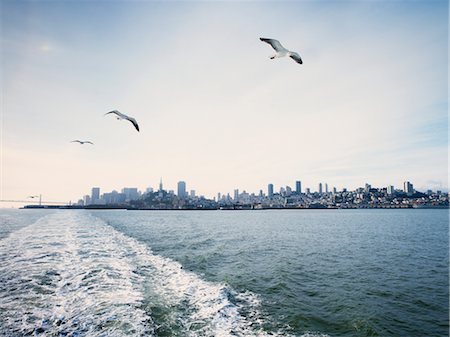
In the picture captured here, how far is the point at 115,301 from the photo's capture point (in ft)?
33.8

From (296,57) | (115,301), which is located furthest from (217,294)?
(296,57)

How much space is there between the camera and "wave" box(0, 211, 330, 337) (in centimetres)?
819

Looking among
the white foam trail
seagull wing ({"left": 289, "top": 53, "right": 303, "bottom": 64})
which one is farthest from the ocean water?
seagull wing ({"left": 289, "top": 53, "right": 303, "bottom": 64})

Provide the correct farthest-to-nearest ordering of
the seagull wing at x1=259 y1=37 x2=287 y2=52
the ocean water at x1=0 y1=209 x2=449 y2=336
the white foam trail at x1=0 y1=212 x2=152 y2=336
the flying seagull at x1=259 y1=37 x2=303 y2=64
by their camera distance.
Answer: the flying seagull at x1=259 y1=37 x2=303 y2=64 → the seagull wing at x1=259 y1=37 x2=287 y2=52 → the ocean water at x1=0 y1=209 x2=449 y2=336 → the white foam trail at x1=0 y1=212 x2=152 y2=336

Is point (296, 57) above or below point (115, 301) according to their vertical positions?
above

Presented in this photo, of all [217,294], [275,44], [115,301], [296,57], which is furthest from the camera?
[217,294]

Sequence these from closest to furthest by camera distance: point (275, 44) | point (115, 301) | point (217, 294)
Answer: point (115, 301)
point (275, 44)
point (217, 294)

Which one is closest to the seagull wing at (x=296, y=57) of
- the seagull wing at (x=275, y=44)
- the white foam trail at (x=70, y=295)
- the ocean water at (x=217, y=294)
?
the seagull wing at (x=275, y=44)

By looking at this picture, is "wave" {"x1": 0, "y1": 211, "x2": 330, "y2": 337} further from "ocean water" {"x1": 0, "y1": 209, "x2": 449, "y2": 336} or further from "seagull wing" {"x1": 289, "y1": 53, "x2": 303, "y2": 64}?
"seagull wing" {"x1": 289, "y1": 53, "x2": 303, "y2": 64}

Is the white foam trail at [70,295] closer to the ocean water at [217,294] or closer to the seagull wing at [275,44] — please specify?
the ocean water at [217,294]

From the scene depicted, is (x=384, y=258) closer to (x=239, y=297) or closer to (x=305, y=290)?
(x=305, y=290)

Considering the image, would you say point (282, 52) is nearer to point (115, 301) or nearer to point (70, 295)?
point (115, 301)

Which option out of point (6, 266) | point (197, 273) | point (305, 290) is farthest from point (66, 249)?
point (305, 290)

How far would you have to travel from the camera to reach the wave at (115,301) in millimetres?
8188
